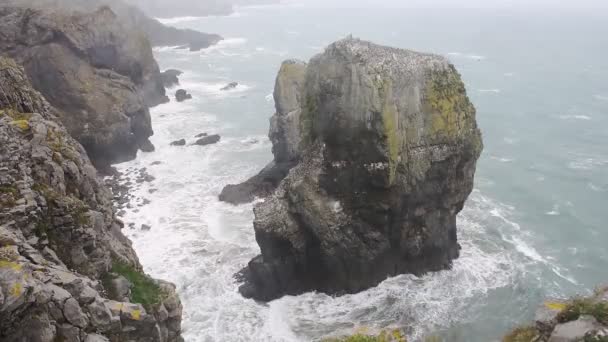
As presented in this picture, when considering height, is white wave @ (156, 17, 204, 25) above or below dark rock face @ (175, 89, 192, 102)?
above

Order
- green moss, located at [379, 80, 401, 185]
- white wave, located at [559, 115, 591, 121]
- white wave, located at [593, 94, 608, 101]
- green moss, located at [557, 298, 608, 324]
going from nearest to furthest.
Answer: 1. green moss, located at [557, 298, 608, 324]
2. green moss, located at [379, 80, 401, 185]
3. white wave, located at [559, 115, 591, 121]
4. white wave, located at [593, 94, 608, 101]

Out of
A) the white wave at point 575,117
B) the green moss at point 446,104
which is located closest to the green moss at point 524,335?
the green moss at point 446,104

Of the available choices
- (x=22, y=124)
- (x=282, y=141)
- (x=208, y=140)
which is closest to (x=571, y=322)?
(x=22, y=124)

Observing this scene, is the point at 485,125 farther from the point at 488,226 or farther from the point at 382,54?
the point at 382,54

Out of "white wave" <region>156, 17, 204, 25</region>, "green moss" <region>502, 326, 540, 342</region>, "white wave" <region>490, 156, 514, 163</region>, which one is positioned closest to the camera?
"green moss" <region>502, 326, 540, 342</region>

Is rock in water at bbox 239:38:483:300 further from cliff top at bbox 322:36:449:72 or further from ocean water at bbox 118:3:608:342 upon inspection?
ocean water at bbox 118:3:608:342

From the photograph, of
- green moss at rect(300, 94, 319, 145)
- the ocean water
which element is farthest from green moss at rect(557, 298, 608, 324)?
green moss at rect(300, 94, 319, 145)
